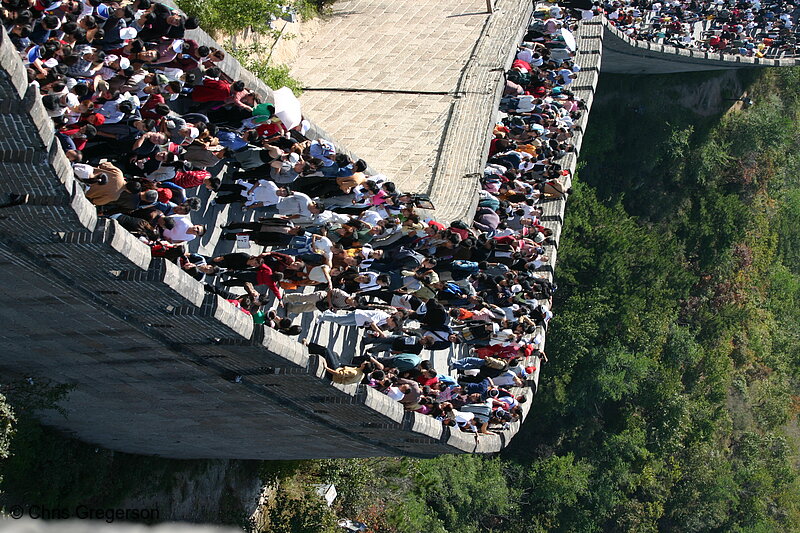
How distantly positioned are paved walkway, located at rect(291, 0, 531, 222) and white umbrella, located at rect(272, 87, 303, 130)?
588 cm

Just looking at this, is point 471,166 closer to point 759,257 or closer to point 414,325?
point 414,325

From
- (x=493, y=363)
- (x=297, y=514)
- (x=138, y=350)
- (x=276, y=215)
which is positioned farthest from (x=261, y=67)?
(x=297, y=514)

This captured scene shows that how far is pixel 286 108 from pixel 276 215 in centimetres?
149

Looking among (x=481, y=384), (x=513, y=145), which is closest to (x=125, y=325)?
(x=481, y=384)

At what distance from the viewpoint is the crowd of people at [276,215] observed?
39.5 ft

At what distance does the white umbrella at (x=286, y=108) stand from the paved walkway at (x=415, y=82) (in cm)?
588

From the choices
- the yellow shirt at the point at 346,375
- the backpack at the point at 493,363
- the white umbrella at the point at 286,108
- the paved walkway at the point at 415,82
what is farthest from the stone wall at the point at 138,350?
the paved walkway at the point at 415,82

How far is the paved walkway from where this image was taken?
23125 mm

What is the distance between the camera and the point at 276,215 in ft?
49.3

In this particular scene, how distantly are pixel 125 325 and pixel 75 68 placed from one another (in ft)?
Answer: 10.4

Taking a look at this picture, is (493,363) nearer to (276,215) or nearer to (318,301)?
(318,301)

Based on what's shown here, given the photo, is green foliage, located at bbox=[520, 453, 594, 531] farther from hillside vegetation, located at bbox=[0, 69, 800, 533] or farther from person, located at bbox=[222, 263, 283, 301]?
person, located at bbox=[222, 263, 283, 301]

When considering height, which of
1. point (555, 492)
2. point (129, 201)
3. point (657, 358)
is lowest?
point (555, 492)

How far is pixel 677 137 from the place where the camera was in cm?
4128
